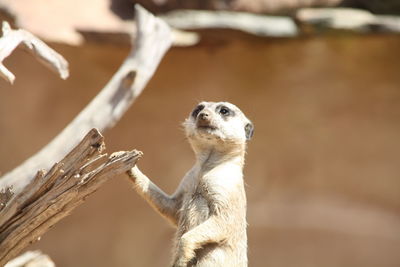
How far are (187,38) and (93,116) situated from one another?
2.41m

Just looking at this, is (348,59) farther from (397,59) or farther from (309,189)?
(309,189)

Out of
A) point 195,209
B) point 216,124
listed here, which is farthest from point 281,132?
point 195,209

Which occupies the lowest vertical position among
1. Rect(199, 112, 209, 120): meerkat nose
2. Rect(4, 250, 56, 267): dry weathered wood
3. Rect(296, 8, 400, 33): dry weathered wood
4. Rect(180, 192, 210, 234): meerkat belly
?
Rect(4, 250, 56, 267): dry weathered wood

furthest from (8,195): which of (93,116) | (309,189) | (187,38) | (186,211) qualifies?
(309,189)

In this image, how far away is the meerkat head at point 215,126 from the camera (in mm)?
3992

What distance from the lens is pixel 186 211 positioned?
385 cm

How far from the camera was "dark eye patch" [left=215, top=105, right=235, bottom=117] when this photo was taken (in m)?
4.07

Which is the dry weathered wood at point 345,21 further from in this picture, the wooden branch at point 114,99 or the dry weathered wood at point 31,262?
the dry weathered wood at point 31,262

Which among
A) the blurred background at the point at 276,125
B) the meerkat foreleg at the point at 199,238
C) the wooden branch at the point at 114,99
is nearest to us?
the meerkat foreleg at the point at 199,238

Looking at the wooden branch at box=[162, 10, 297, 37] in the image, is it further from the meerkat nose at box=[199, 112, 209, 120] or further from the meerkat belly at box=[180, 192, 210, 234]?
the meerkat belly at box=[180, 192, 210, 234]

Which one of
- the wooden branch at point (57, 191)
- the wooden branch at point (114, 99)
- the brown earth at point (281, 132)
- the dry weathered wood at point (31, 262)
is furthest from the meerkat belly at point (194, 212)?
the brown earth at point (281, 132)

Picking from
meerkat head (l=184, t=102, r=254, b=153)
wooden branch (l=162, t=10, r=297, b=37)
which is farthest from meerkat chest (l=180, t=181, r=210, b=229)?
wooden branch (l=162, t=10, r=297, b=37)

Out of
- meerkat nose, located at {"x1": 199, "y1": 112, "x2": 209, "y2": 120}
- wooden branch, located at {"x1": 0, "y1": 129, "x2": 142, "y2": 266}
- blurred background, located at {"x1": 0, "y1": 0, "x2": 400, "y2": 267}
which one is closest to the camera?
wooden branch, located at {"x1": 0, "y1": 129, "x2": 142, "y2": 266}

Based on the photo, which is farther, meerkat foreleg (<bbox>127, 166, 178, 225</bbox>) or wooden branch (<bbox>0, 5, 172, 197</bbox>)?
wooden branch (<bbox>0, 5, 172, 197</bbox>)
